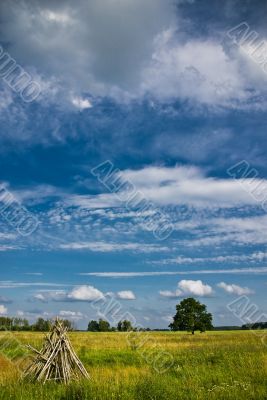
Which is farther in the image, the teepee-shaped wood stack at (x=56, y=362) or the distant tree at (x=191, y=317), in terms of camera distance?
the distant tree at (x=191, y=317)

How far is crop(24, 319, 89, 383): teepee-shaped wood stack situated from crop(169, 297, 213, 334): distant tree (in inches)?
2347

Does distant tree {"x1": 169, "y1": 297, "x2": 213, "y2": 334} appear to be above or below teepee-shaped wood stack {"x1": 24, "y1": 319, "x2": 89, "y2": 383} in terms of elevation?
above

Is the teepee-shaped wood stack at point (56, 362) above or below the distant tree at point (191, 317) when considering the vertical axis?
below

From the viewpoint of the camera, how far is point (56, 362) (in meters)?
13.8

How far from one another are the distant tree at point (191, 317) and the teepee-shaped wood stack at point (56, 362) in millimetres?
59620

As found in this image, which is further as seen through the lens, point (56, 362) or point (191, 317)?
point (191, 317)

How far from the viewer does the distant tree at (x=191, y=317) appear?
71750 mm

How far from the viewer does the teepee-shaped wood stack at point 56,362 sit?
13.5 meters

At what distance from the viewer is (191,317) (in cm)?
7175

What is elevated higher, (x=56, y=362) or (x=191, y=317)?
(x=191, y=317)

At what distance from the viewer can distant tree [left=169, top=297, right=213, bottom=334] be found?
2825 inches

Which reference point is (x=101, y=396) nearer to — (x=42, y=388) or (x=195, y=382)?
(x=42, y=388)

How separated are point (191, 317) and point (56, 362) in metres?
60.8

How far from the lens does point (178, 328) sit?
243ft
